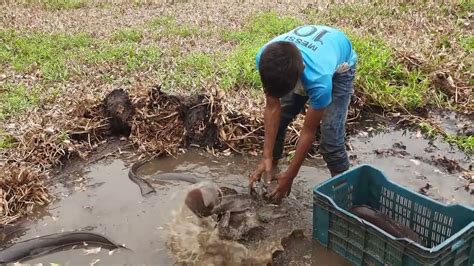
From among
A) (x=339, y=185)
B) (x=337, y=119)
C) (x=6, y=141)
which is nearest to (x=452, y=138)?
(x=337, y=119)

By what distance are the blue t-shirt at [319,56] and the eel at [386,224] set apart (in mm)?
811

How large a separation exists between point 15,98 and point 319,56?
4264 millimetres

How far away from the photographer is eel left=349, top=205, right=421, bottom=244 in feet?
10.4

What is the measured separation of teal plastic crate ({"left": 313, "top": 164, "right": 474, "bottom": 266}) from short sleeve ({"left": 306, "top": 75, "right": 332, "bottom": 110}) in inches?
22.8

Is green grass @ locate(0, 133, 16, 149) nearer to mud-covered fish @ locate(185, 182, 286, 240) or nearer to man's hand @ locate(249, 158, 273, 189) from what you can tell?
mud-covered fish @ locate(185, 182, 286, 240)

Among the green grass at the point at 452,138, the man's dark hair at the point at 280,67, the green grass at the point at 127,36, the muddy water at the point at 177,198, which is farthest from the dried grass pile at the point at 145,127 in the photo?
the green grass at the point at 127,36

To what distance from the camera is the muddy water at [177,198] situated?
11.6 ft

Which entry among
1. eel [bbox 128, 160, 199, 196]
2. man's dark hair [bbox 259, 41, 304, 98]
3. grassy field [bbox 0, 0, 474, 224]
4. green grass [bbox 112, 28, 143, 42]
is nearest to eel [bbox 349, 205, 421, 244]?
man's dark hair [bbox 259, 41, 304, 98]

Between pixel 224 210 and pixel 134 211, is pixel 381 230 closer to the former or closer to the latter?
pixel 224 210

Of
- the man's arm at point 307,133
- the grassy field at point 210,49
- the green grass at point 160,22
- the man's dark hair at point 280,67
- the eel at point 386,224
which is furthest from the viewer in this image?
the green grass at point 160,22

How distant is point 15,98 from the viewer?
594cm

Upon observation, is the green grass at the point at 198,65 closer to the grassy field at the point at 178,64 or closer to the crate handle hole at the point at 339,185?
the grassy field at the point at 178,64

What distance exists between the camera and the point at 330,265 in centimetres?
338

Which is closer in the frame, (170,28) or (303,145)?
(303,145)
